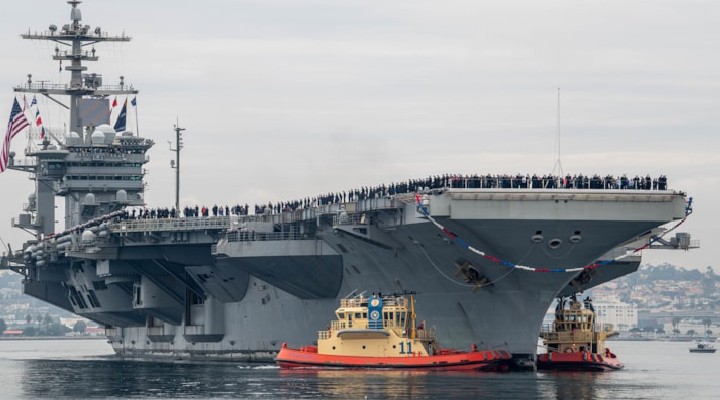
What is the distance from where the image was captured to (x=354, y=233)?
4666cm

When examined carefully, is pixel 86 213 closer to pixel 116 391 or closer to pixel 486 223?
pixel 116 391

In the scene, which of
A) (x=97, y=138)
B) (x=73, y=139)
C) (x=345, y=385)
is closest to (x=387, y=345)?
(x=345, y=385)

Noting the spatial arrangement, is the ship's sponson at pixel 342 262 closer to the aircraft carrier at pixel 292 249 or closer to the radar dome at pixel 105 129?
the aircraft carrier at pixel 292 249

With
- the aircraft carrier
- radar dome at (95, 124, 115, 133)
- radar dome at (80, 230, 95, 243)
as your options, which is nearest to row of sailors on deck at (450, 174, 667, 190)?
the aircraft carrier

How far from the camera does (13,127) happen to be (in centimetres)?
6756

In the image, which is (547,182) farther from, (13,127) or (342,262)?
(13,127)

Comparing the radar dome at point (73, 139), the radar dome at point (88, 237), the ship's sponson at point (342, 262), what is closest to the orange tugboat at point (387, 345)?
the ship's sponson at point (342, 262)

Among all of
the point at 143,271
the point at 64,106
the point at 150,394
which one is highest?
the point at 64,106

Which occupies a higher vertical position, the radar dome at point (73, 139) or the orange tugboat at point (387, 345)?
the radar dome at point (73, 139)

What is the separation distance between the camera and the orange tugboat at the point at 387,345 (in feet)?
149

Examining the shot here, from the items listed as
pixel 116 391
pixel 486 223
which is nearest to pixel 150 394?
pixel 116 391

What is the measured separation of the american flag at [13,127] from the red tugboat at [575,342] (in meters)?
28.2

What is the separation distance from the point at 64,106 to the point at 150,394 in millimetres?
34346

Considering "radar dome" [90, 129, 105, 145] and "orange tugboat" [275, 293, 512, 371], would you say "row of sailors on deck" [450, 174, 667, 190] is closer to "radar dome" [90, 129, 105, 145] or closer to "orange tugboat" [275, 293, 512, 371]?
"orange tugboat" [275, 293, 512, 371]
